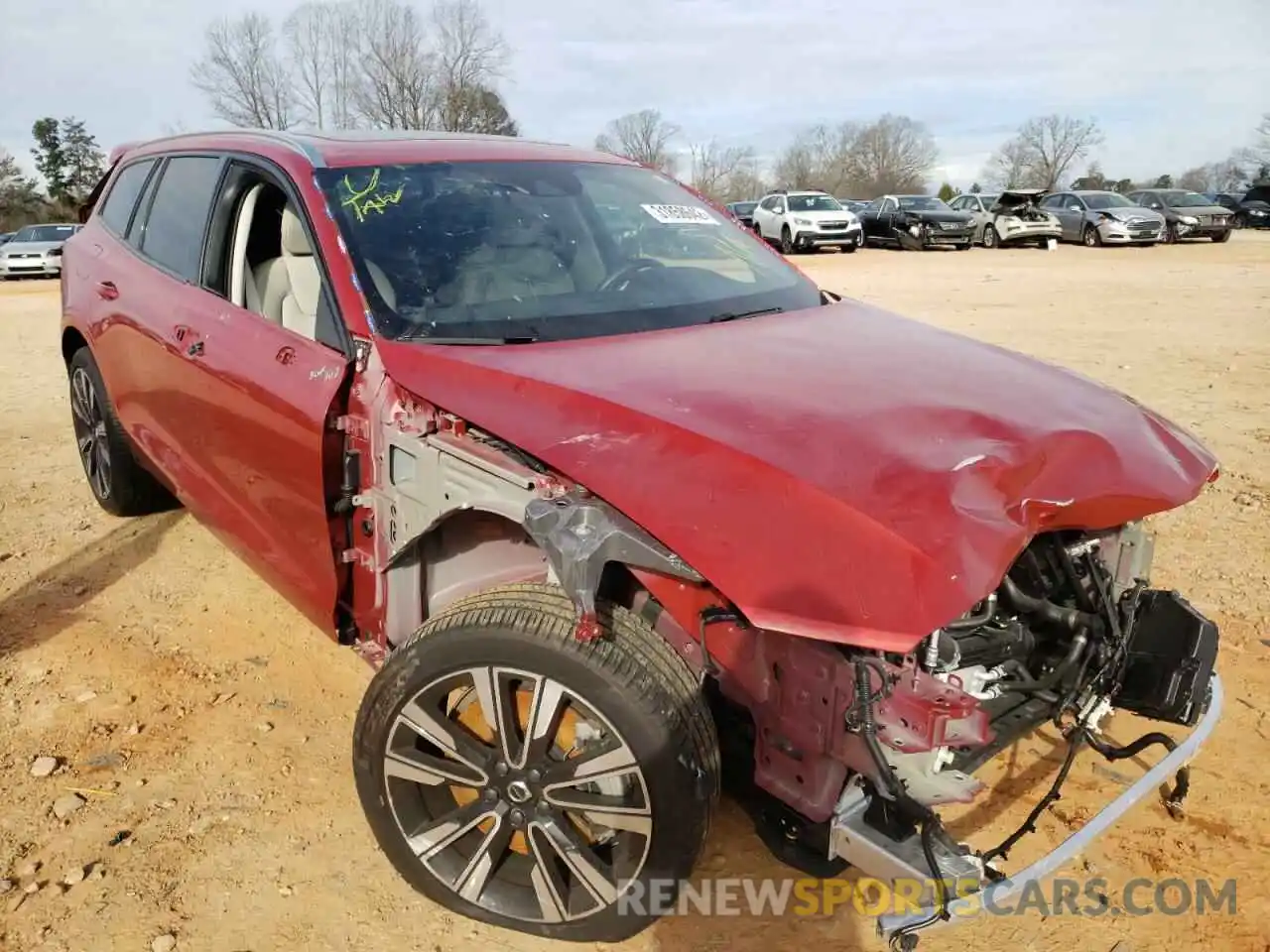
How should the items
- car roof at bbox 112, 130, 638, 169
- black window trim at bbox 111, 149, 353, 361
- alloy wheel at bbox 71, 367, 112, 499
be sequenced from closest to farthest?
black window trim at bbox 111, 149, 353, 361 < car roof at bbox 112, 130, 638, 169 < alloy wheel at bbox 71, 367, 112, 499

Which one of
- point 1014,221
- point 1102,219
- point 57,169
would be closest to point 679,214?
point 1014,221

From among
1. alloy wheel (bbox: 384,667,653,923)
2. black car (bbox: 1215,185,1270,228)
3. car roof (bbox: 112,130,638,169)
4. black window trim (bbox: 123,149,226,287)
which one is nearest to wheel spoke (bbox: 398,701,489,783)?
alloy wheel (bbox: 384,667,653,923)

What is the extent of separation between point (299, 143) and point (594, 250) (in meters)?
1.04

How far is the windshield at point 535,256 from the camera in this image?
2.72 metres

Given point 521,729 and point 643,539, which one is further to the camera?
point 521,729

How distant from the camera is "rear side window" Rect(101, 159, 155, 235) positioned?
13.8 ft

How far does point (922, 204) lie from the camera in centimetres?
2698

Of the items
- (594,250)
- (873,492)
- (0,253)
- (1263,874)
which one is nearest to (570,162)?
(594,250)

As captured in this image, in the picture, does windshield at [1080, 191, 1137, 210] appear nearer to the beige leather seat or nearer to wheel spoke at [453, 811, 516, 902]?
the beige leather seat

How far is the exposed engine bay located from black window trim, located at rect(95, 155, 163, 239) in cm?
357

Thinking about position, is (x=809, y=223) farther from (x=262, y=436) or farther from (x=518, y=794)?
(x=518, y=794)

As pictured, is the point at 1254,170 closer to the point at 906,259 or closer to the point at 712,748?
the point at 906,259

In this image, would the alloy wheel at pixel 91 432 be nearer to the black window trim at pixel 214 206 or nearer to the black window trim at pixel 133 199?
the black window trim at pixel 133 199

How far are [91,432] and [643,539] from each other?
404 cm
